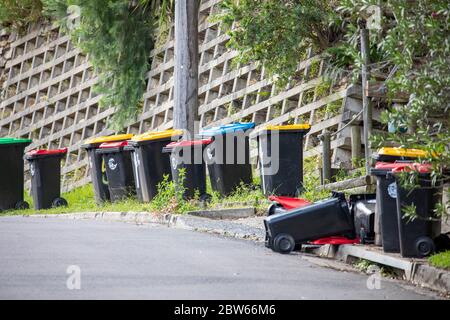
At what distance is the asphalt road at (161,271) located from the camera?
8336 millimetres

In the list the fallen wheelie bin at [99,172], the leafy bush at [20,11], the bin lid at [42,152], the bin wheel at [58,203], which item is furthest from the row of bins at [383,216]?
the leafy bush at [20,11]

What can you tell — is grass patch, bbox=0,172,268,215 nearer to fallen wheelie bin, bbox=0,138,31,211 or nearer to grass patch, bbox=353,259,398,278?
fallen wheelie bin, bbox=0,138,31,211

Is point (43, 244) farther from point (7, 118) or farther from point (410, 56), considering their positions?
point (7, 118)

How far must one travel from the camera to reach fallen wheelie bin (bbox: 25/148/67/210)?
62.6 ft

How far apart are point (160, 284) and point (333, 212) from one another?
279cm

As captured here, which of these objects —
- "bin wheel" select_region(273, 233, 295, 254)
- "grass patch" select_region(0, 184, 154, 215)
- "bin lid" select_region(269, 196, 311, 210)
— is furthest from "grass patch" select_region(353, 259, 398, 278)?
"grass patch" select_region(0, 184, 154, 215)

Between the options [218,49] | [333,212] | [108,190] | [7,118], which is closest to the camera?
[333,212]

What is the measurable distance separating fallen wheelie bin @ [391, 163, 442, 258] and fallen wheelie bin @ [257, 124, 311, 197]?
5.30 meters

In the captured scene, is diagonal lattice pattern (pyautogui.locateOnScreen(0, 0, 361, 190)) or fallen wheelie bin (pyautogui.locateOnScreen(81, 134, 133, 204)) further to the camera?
fallen wheelie bin (pyautogui.locateOnScreen(81, 134, 133, 204))

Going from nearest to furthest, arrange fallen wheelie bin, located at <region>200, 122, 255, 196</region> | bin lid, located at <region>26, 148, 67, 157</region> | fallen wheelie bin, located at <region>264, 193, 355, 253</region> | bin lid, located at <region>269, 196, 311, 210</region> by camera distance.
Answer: fallen wheelie bin, located at <region>264, 193, 355, 253</region>
bin lid, located at <region>269, 196, 311, 210</region>
fallen wheelie bin, located at <region>200, 122, 255, 196</region>
bin lid, located at <region>26, 148, 67, 157</region>

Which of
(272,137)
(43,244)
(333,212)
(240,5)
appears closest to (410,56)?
(333,212)

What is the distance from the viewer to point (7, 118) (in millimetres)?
25188

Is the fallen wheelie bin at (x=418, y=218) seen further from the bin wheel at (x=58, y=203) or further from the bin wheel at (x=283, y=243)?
the bin wheel at (x=58, y=203)

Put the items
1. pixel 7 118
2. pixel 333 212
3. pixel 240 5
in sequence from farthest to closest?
pixel 7 118 → pixel 240 5 → pixel 333 212
